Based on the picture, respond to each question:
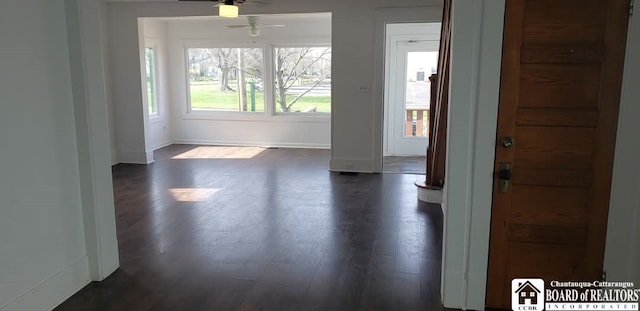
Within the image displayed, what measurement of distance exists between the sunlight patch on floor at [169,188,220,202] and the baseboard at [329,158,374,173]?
72.1 inches

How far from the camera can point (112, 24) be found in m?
7.13

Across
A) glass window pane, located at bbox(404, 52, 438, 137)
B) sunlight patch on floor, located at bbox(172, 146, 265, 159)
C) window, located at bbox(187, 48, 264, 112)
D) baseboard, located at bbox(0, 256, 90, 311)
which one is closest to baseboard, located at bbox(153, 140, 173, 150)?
sunlight patch on floor, located at bbox(172, 146, 265, 159)

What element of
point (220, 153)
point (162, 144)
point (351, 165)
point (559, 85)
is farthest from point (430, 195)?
point (162, 144)

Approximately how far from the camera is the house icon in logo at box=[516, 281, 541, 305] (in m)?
2.78

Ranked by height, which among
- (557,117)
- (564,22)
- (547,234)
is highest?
(564,22)

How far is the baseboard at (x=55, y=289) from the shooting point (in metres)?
2.69

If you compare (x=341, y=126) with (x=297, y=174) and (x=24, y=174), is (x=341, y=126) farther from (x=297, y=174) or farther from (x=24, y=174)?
(x=24, y=174)

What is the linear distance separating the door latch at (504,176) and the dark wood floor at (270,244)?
2.67 feet

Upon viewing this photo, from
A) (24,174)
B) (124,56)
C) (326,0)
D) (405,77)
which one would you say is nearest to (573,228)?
(24,174)

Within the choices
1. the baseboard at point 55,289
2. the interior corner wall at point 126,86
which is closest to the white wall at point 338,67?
the interior corner wall at point 126,86

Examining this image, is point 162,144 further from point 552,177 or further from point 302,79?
point 552,177

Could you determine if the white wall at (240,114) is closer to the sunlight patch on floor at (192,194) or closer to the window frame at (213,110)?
the window frame at (213,110)

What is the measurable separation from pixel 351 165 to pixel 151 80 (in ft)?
13.6

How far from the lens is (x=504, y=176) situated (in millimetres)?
2652
